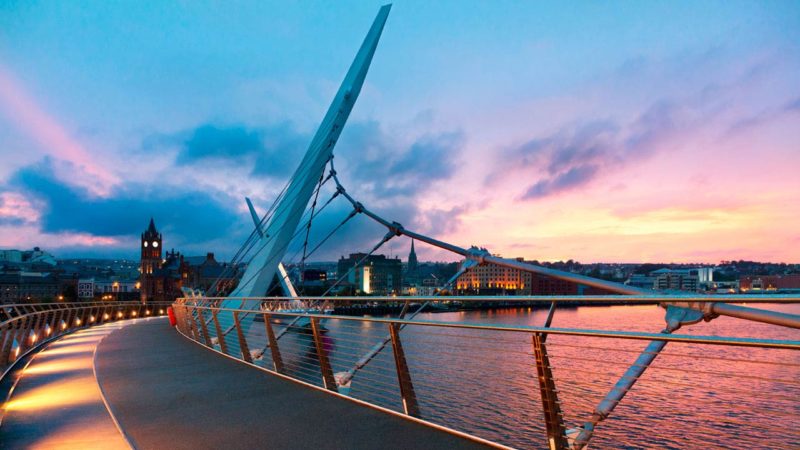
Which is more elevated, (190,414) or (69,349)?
(190,414)

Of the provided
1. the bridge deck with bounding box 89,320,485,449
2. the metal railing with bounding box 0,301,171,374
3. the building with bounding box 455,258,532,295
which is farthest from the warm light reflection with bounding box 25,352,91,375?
the building with bounding box 455,258,532,295

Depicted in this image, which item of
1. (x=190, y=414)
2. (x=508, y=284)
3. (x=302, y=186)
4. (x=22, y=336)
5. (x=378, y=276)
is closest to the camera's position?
(x=190, y=414)

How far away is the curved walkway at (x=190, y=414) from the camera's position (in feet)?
12.3

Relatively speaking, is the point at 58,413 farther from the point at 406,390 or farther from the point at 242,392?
the point at 406,390

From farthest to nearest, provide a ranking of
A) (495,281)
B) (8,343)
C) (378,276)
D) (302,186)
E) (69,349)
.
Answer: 1. (378,276)
2. (495,281)
3. (302,186)
4. (69,349)
5. (8,343)

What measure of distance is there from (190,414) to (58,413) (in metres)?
1.11

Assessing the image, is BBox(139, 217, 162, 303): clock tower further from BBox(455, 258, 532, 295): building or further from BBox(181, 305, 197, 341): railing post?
BBox(181, 305, 197, 341): railing post

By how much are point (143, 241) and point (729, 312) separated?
15311cm

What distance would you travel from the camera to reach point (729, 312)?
8.53 m

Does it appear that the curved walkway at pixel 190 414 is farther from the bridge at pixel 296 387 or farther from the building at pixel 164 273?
the building at pixel 164 273

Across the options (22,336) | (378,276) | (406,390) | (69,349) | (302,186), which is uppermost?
(302,186)

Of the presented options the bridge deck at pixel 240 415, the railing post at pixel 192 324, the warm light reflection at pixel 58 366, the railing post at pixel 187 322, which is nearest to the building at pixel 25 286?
the railing post at pixel 187 322

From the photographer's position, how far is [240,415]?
4488mm

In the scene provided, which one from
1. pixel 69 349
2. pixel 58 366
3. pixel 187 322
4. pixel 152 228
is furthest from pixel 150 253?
pixel 58 366
